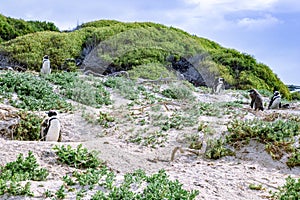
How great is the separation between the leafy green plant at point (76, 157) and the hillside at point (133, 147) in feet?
0.04

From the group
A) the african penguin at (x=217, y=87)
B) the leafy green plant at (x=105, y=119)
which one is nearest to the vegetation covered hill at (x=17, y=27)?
the african penguin at (x=217, y=87)

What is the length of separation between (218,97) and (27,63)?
7.32 metres

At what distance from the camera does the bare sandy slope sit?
4.20m

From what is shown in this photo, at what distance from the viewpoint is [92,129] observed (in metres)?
6.59

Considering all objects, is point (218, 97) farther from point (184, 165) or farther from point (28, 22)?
point (28, 22)

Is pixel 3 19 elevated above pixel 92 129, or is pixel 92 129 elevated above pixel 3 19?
pixel 3 19

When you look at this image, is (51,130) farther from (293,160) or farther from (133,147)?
(293,160)

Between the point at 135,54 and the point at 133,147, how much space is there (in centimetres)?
692

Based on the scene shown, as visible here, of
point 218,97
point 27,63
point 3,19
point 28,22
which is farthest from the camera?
point 28,22

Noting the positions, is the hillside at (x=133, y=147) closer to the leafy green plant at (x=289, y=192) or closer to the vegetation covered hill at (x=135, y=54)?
the leafy green plant at (x=289, y=192)

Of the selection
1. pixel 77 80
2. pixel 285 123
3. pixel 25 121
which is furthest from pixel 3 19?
pixel 285 123

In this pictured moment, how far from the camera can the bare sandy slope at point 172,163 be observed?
4199 millimetres

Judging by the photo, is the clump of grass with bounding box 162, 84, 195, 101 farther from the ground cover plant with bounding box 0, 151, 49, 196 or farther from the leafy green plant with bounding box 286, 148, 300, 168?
the ground cover plant with bounding box 0, 151, 49, 196

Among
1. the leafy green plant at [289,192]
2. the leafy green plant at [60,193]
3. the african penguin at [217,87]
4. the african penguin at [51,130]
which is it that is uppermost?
the african penguin at [217,87]
